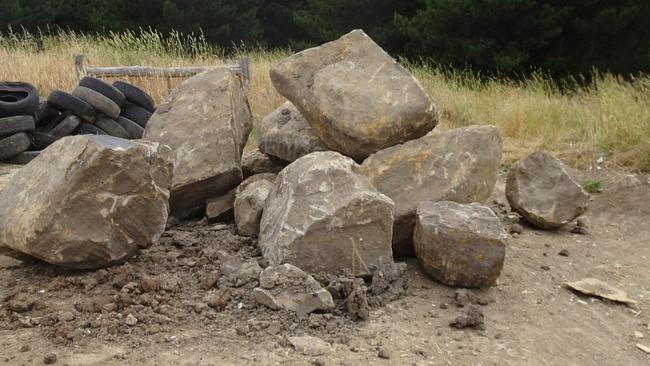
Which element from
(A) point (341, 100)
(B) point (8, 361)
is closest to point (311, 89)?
(A) point (341, 100)

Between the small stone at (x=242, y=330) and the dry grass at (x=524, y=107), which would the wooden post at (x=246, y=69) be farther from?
the small stone at (x=242, y=330)

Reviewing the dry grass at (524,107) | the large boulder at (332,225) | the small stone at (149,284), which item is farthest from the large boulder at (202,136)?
the dry grass at (524,107)

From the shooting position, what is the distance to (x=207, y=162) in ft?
14.4

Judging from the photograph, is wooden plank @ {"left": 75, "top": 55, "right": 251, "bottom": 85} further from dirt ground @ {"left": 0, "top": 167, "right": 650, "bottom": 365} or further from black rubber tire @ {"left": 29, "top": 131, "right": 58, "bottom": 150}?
dirt ground @ {"left": 0, "top": 167, "right": 650, "bottom": 365}

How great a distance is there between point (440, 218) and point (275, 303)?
983 millimetres

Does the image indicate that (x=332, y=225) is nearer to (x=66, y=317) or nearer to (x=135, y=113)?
(x=66, y=317)

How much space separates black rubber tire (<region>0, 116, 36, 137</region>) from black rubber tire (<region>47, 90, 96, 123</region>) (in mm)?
477

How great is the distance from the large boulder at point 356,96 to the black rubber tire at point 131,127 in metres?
3.88

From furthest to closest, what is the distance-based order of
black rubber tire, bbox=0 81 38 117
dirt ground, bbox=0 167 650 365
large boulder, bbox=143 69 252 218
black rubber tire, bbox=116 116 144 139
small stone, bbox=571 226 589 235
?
black rubber tire, bbox=116 116 144 139 → black rubber tire, bbox=0 81 38 117 → small stone, bbox=571 226 589 235 → large boulder, bbox=143 69 252 218 → dirt ground, bbox=0 167 650 365

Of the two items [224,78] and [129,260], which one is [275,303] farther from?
[224,78]

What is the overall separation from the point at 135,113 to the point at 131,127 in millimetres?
316

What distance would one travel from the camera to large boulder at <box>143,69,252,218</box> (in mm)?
4387

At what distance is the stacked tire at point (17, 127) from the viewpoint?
7.25 metres

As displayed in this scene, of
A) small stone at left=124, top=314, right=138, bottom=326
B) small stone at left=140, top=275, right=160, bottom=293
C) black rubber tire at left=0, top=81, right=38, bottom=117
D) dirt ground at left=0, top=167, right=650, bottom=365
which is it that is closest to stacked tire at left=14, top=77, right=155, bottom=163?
black rubber tire at left=0, top=81, right=38, bottom=117
